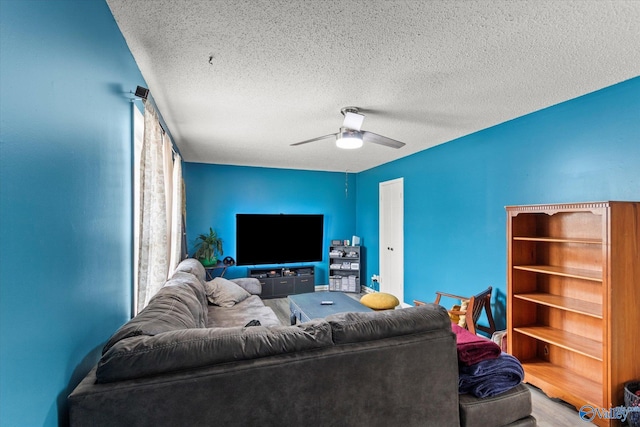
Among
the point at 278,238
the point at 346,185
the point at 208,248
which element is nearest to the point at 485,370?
the point at 278,238

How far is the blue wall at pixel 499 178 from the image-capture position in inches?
92.6

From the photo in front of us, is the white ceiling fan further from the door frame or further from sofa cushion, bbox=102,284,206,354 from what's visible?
the door frame

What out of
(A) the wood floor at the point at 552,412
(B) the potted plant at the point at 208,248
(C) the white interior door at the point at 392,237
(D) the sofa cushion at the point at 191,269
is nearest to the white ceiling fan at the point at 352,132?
(D) the sofa cushion at the point at 191,269

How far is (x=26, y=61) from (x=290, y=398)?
1.46 metres

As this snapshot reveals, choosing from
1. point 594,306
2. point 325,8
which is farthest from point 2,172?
point 594,306

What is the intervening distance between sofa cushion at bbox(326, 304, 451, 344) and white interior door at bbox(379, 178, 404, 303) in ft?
11.4

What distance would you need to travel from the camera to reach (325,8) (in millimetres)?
1492

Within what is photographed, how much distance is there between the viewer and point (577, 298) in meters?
2.53

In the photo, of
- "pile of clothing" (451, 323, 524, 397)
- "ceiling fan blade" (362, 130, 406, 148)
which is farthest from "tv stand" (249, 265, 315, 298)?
"pile of clothing" (451, 323, 524, 397)

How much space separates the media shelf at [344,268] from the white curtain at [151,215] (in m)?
3.96

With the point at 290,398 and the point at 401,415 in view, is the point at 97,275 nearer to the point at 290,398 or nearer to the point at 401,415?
the point at 290,398

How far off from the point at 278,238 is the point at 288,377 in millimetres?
4431

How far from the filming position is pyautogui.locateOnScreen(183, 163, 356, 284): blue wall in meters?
5.41

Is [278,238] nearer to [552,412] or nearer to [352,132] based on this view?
[352,132]
